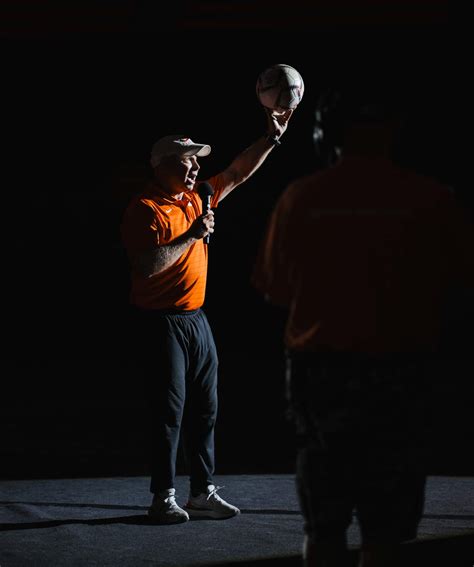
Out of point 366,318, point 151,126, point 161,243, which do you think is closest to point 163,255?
point 161,243

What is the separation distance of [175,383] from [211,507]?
2.12ft

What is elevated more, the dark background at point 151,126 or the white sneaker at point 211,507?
the dark background at point 151,126

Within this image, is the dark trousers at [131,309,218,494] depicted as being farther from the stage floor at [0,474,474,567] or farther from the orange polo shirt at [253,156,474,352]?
the orange polo shirt at [253,156,474,352]

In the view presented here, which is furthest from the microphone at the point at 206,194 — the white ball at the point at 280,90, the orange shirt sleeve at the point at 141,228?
the white ball at the point at 280,90

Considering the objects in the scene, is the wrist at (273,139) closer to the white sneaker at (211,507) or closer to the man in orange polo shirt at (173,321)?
the man in orange polo shirt at (173,321)

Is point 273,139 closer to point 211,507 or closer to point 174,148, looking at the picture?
point 174,148

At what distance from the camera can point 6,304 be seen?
14633mm

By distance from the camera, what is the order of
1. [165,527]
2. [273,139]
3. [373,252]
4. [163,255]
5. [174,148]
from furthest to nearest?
[273,139]
[174,148]
[165,527]
[163,255]
[373,252]

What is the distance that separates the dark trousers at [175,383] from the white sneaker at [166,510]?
0.04 meters

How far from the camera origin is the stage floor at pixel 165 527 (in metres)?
5.00

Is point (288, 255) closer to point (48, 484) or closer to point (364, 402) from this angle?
point (364, 402)

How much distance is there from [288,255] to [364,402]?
475 millimetres

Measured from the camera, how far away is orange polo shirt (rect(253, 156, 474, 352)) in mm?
3320

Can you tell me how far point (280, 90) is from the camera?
605cm
